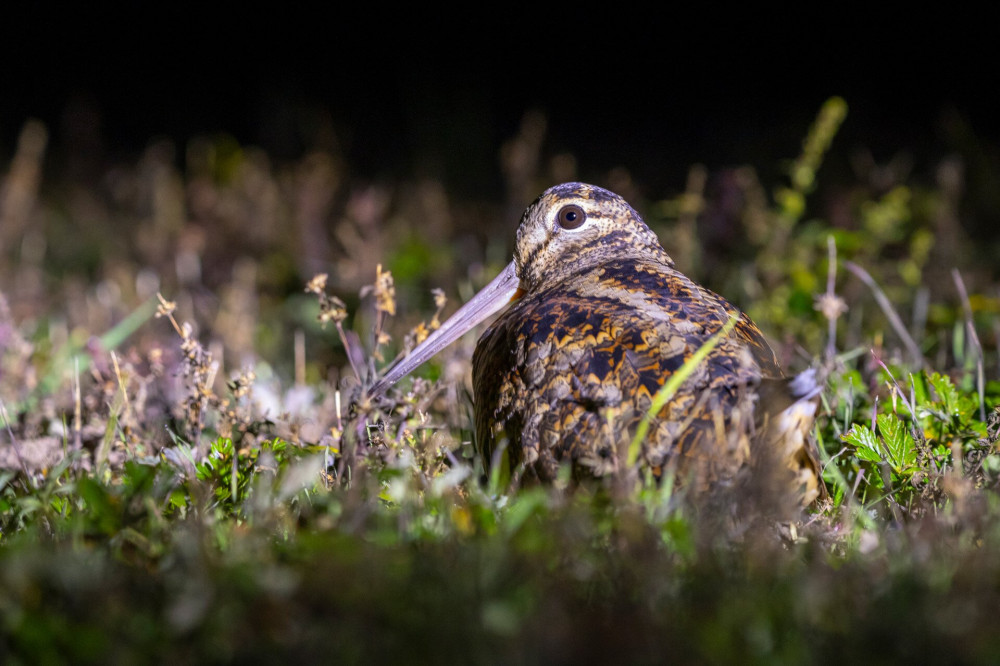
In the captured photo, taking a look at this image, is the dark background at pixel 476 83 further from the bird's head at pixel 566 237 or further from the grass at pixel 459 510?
the bird's head at pixel 566 237

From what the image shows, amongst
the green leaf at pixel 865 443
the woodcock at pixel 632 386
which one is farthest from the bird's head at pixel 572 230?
the green leaf at pixel 865 443

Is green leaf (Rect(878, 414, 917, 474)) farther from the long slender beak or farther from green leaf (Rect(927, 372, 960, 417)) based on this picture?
the long slender beak

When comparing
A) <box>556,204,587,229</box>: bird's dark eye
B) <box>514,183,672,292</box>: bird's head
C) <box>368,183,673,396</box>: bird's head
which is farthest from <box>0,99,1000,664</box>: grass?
<box>556,204,587,229</box>: bird's dark eye

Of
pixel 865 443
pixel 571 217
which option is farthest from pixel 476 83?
pixel 865 443

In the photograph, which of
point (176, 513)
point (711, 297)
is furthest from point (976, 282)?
point (176, 513)

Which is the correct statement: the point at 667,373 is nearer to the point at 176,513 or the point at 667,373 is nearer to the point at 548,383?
the point at 548,383

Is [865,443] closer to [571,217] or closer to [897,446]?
[897,446]
